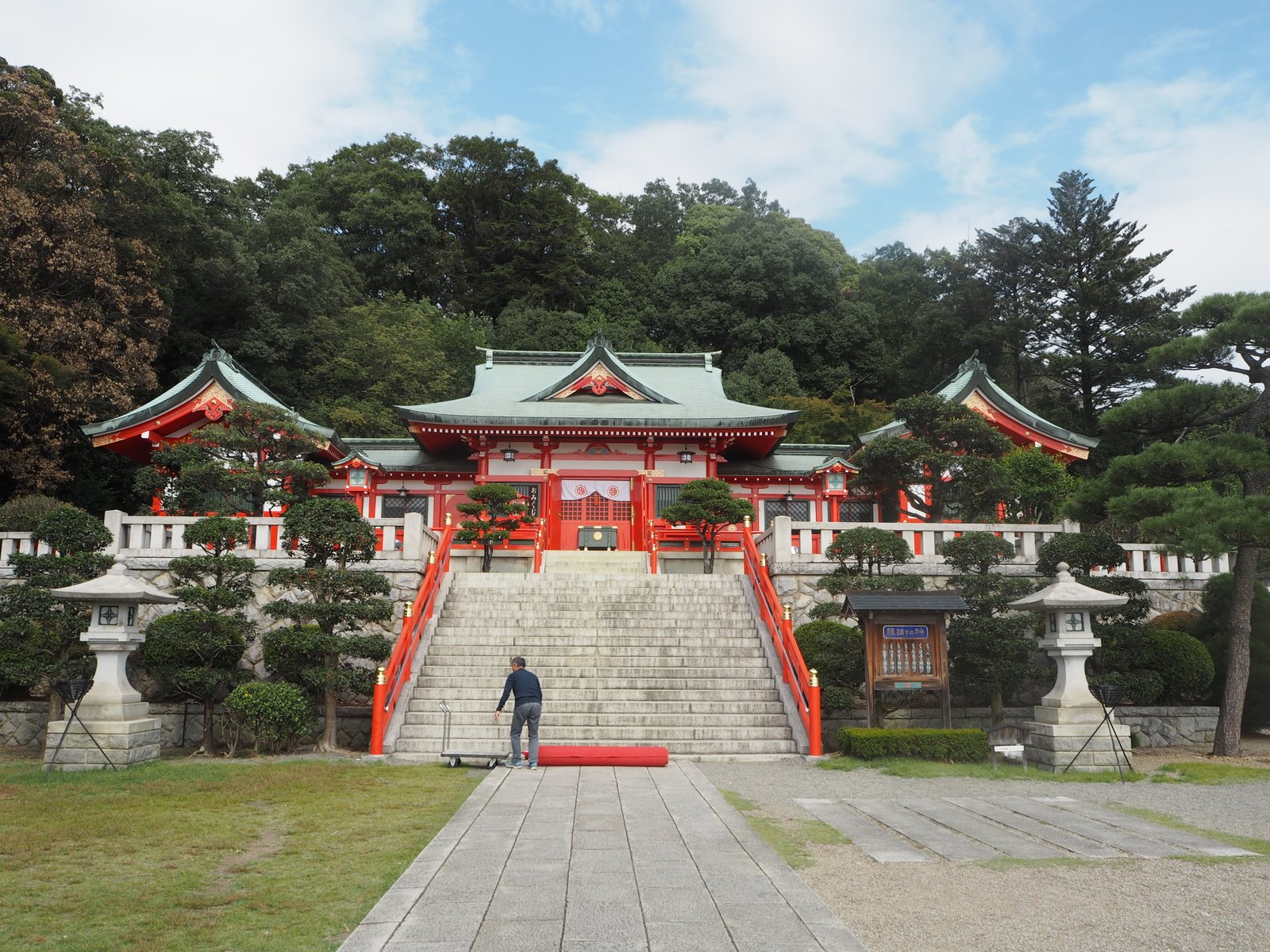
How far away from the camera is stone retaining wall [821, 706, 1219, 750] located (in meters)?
13.5

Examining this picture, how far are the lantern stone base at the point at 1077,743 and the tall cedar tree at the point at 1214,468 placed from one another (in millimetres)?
2826

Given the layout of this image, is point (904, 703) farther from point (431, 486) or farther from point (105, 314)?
point (105, 314)

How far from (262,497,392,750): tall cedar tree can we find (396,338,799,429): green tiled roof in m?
9.68

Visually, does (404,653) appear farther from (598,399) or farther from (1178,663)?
(598,399)

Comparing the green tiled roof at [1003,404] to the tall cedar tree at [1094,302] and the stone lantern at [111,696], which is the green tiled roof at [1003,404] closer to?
the tall cedar tree at [1094,302]

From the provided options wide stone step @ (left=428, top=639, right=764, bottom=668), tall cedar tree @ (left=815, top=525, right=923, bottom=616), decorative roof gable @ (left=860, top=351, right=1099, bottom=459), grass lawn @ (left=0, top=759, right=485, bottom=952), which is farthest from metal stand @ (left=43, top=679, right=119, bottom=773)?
decorative roof gable @ (left=860, top=351, right=1099, bottom=459)

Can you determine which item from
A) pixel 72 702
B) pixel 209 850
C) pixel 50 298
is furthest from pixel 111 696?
pixel 50 298

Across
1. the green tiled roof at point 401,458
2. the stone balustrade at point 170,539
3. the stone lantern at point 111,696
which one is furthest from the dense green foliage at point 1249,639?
the green tiled roof at point 401,458

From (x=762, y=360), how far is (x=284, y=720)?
3215 centimetres

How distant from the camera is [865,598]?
12.3m

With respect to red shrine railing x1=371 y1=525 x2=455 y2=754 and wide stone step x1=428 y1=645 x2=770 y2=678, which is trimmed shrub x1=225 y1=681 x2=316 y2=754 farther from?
wide stone step x1=428 y1=645 x2=770 y2=678

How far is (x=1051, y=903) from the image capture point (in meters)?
5.62

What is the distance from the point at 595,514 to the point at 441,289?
90.7 feet

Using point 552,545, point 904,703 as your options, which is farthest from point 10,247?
point 904,703
